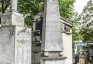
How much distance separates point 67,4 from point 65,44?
27.6ft

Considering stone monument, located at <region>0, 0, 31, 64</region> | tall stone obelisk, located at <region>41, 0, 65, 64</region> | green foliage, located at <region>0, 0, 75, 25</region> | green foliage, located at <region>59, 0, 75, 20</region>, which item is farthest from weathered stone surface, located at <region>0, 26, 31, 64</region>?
green foliage, located at <region>59, 0, 75, 20</region>

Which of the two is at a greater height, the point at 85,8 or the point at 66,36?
the point at 85,8

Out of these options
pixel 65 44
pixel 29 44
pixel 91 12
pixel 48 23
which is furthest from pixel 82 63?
pixel 91 12

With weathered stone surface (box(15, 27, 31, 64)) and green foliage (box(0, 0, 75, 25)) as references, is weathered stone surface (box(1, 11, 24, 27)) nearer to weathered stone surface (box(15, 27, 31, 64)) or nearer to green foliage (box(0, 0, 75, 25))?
weathered stone surface (box(15, 27, 31, 64))

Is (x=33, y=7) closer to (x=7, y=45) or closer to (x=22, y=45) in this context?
(x=22, y=45)

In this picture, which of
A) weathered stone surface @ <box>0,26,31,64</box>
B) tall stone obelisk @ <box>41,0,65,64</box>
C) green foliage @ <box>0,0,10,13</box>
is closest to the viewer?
tall stone obelisk @ <box>41,0,65,64</box>

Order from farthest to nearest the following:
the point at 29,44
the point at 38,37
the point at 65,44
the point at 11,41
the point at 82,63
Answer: the point at 82,63, the point at 65,44, the point at 38,37, the point at 29,44, the point at 11,41

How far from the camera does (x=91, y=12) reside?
1662 cm

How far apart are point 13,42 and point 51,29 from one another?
1.73 m

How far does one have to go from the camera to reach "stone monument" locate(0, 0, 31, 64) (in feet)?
16.4

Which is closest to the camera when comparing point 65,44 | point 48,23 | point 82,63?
point 48,23

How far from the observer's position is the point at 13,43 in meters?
4.98

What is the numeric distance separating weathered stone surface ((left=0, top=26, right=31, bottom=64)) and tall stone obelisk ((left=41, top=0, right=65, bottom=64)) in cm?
122

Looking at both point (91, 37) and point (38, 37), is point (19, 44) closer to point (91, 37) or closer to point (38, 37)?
point (38, 37)
